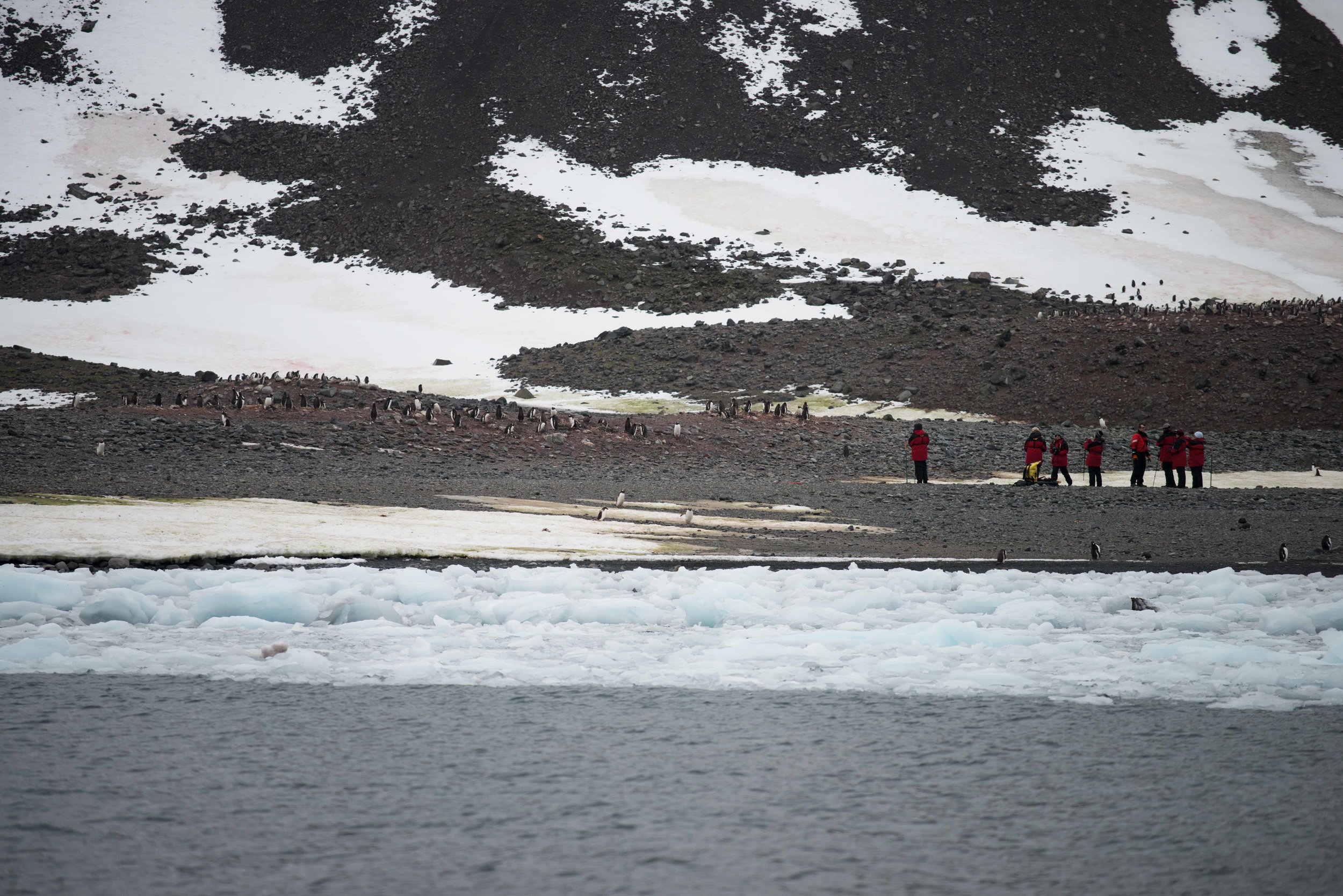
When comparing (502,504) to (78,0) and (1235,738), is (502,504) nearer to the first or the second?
(1235,738)

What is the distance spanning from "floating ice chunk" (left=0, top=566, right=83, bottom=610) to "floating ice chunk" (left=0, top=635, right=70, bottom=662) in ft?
4.26

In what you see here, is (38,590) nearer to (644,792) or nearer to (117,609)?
(117,609)

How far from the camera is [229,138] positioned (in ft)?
235

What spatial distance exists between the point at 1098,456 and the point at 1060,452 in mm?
961

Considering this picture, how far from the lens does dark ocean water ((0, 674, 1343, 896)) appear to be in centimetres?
434

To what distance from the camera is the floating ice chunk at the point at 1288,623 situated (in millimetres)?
9320

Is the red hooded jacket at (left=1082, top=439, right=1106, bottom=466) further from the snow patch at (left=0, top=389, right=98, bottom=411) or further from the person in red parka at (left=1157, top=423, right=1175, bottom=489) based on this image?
the snow patch at (left=0, top=389, right=98, bottom=411)

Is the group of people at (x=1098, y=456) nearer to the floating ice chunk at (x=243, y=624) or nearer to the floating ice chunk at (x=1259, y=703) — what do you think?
the floating ice chunk at (x=1259, y=703)

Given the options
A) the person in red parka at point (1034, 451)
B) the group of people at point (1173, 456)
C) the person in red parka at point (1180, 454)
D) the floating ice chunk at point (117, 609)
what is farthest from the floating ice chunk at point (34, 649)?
the person in red parka at point (1180, 454)

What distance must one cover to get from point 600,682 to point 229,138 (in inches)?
2912

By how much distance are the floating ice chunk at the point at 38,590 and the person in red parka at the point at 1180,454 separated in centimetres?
2126

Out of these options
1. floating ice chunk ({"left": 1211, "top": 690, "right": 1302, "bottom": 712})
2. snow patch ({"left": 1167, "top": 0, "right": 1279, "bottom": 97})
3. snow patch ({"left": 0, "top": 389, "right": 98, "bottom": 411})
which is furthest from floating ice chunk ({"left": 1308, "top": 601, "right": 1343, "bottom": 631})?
snow patch ({"left": 1167, "top": 0, "right": 1279, "bottom": 97})

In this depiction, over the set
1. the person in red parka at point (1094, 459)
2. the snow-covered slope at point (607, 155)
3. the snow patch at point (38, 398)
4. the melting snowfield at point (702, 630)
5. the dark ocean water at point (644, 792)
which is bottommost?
the dark ocean water at point (644, 792)

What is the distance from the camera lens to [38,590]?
9055mm
